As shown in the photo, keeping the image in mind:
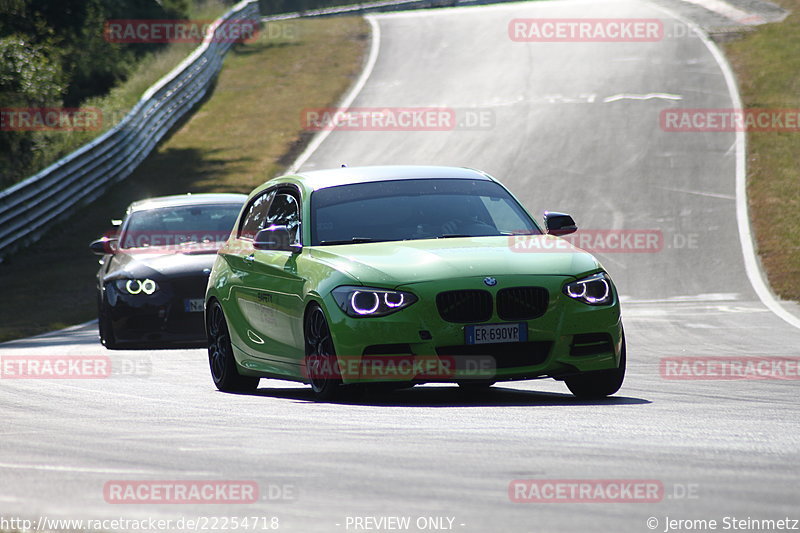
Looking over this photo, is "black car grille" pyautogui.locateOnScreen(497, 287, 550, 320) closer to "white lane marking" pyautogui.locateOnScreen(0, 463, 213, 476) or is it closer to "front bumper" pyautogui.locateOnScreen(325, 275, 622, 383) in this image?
"front bumper" pyautogui.locateOnScreen(325, 275, 622, 383)

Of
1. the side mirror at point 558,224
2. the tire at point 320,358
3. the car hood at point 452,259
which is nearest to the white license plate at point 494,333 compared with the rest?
the car hood at point 452,259

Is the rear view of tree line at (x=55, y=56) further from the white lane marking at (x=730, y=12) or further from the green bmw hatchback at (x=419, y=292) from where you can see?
the green bmw hatchback at (x=419, y=292)

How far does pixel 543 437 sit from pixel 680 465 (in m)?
1.12

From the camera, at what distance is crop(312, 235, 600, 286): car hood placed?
30.1ft

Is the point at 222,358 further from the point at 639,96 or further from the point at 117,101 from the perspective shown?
the point at 117,101

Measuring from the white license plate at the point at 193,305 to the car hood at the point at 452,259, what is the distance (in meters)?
5.57

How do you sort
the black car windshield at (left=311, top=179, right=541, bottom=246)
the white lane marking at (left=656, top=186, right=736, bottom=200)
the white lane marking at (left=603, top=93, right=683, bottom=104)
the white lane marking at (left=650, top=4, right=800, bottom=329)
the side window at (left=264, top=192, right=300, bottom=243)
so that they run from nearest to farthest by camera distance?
the black car windshield at (left=311, top=179, right=541, bottom=246)
the side window at (left=264, top=192, right=300, bottom=243)
the white lane marking at (left=650, top=4, right=800, bottom=329)
the white lane marking at (left=656, top=186, right=736, bottom=200)
the white lane marking at (left=603, top=93, right=683, bottom=104)

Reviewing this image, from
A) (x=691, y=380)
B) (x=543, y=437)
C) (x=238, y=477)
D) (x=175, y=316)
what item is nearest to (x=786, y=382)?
(x=691, y=380)

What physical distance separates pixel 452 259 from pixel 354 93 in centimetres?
3009

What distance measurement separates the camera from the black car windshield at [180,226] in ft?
Result: 53.4

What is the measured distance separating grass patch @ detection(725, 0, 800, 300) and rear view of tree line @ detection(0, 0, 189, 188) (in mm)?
14759

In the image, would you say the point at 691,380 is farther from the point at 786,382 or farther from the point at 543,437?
the point at 543,437

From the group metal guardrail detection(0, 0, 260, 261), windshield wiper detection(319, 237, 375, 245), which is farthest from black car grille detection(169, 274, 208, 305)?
metal guardrail detection(0, 0, 260, 261)

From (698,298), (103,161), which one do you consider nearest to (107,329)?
(698,298)
